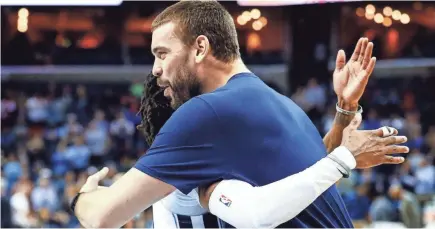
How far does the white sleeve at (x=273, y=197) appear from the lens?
1978mm

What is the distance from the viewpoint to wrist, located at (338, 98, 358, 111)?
101 inches

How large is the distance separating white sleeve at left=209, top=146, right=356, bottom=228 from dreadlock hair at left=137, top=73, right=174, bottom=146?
54cm

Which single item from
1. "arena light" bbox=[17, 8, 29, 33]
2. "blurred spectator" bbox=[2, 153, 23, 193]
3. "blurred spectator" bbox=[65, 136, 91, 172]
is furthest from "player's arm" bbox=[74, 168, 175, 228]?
Result: "arena light" bbox=[17, 8, 29, 33]

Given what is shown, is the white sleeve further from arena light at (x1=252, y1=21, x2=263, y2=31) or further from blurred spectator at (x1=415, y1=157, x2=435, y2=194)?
arena light at (x1=252, y1=21, x2=263, y2=31)

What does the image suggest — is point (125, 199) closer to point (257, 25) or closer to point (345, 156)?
point (345, 156)

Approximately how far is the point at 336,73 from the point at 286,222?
0.66 m

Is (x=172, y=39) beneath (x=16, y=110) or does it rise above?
above

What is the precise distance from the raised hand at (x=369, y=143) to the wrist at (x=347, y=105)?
0.19 meters

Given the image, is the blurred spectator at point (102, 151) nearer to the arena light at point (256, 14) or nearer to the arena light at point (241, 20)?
the arena light at point (241, 20)

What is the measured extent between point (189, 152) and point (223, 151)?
10cm

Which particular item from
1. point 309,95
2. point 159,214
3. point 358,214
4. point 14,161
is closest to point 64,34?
point 14,161

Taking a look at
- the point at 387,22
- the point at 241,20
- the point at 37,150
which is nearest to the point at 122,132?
the point at 37,150

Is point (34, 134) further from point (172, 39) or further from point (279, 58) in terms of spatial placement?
point (172, 39)

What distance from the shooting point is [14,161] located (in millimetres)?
11586
